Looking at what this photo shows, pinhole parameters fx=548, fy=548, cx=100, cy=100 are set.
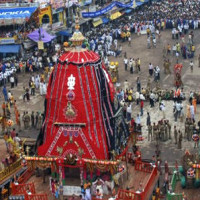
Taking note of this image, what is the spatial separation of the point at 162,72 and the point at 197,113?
9.63 m

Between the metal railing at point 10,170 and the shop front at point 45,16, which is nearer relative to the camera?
the metal railing at point 10,170

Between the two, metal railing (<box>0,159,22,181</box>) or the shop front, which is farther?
the shop front

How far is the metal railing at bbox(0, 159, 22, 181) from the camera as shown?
2272 centimetres

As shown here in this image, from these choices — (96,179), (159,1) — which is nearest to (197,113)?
(96,179)

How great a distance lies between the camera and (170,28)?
55.5 meters

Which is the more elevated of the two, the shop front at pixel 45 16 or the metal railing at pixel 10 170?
the shop front at pixel 45 16

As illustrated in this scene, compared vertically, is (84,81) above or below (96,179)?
above

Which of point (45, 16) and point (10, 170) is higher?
point (45, 16)

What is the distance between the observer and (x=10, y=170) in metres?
23.1

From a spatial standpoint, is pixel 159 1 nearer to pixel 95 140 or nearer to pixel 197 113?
pixel 197 113

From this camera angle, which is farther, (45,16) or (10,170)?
(45,16)

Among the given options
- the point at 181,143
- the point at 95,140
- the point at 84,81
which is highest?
the point at 84,81

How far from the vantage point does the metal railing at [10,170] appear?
22.7 m

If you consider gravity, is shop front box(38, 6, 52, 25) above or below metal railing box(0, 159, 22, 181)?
above
